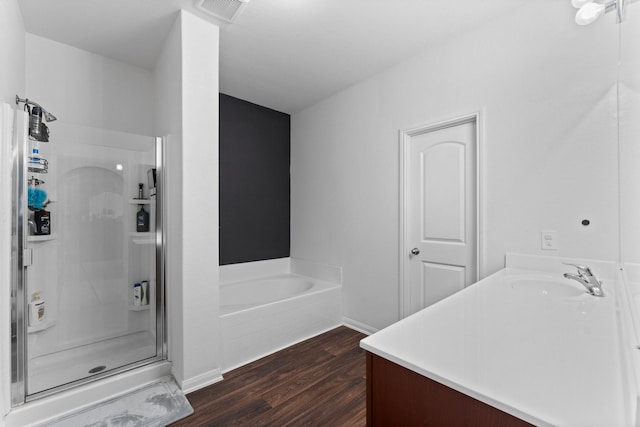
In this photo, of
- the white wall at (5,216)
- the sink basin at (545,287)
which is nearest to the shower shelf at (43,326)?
the white wall at (5,216)

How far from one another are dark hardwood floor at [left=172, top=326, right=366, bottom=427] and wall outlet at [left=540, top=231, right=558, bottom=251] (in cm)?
148

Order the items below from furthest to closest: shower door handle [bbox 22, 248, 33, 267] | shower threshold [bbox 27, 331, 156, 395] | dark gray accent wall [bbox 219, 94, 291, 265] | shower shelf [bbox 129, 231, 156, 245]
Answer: dark gray accent wall [bbox 219, 94, 291, 265]
shower shelf [bbox 129, 231, 156, 245]
shower threshold [bbox 27, 331, 156, 395]
shower door handle [bbox 22, 248, 33, 267]

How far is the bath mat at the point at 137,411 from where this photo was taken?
164 centimetres

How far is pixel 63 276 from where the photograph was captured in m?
2.18

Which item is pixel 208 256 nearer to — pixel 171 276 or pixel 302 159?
pixel 171 276

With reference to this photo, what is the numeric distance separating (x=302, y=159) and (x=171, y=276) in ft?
6.91

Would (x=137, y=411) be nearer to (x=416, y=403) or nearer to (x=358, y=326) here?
(x=416, y=403)

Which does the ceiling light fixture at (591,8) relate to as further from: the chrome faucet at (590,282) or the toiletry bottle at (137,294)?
the toiletry bottle at (137,294)

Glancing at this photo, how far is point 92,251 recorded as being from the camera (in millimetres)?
2268

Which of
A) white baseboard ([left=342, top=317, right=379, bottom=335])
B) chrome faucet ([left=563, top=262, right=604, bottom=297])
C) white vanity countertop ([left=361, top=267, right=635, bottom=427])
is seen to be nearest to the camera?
white vanity countertop ([left=361, top=267, right=635, bottom=427])

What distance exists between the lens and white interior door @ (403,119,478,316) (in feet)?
7.37

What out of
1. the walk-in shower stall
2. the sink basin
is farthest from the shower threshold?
the sink basin

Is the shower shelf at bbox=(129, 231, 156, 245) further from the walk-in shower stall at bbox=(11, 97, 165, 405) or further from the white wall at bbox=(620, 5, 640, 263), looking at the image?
the white wall at bbox=(620, 5, 640, 263)

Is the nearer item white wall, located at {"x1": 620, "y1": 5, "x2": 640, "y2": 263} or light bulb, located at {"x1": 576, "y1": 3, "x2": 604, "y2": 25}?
white wall, located at {"x1": 620, "y1": 5, "x2": 640, "y2": 263}
